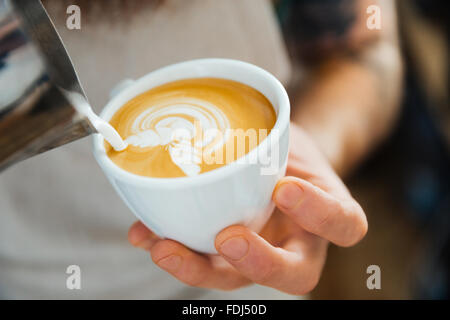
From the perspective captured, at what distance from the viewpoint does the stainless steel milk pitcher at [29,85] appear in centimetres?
23

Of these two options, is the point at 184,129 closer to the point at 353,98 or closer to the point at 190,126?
the point at 190,126

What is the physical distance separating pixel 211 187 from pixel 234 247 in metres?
0.07

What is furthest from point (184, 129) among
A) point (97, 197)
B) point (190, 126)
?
point (97, 197)

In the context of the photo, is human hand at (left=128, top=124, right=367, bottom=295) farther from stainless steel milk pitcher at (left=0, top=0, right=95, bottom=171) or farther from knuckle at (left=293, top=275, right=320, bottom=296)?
stainless steel milk pitcher at (left=0, top=0, right=95, bottom=171)

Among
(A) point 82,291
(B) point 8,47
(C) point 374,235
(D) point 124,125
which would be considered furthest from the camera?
→ (C) point 374,235

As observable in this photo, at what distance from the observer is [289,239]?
40 cm

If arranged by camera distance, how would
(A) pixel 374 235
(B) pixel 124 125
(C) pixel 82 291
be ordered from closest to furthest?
(B) pixel 124 125 → (C) pixel 82 291 → (A) pixel 374 235

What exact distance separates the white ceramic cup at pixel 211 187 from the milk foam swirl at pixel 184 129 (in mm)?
22

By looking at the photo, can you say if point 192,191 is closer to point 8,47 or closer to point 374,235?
point 8,47

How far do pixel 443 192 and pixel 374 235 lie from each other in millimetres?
191

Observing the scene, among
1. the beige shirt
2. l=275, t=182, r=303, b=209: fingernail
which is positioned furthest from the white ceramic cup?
the beige shirt

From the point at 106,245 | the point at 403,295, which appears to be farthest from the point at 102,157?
the point at 403,295

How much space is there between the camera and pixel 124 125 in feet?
1.11

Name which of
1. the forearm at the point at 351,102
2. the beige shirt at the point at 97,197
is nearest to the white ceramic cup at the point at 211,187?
the beige shirt at the point at 97,197
